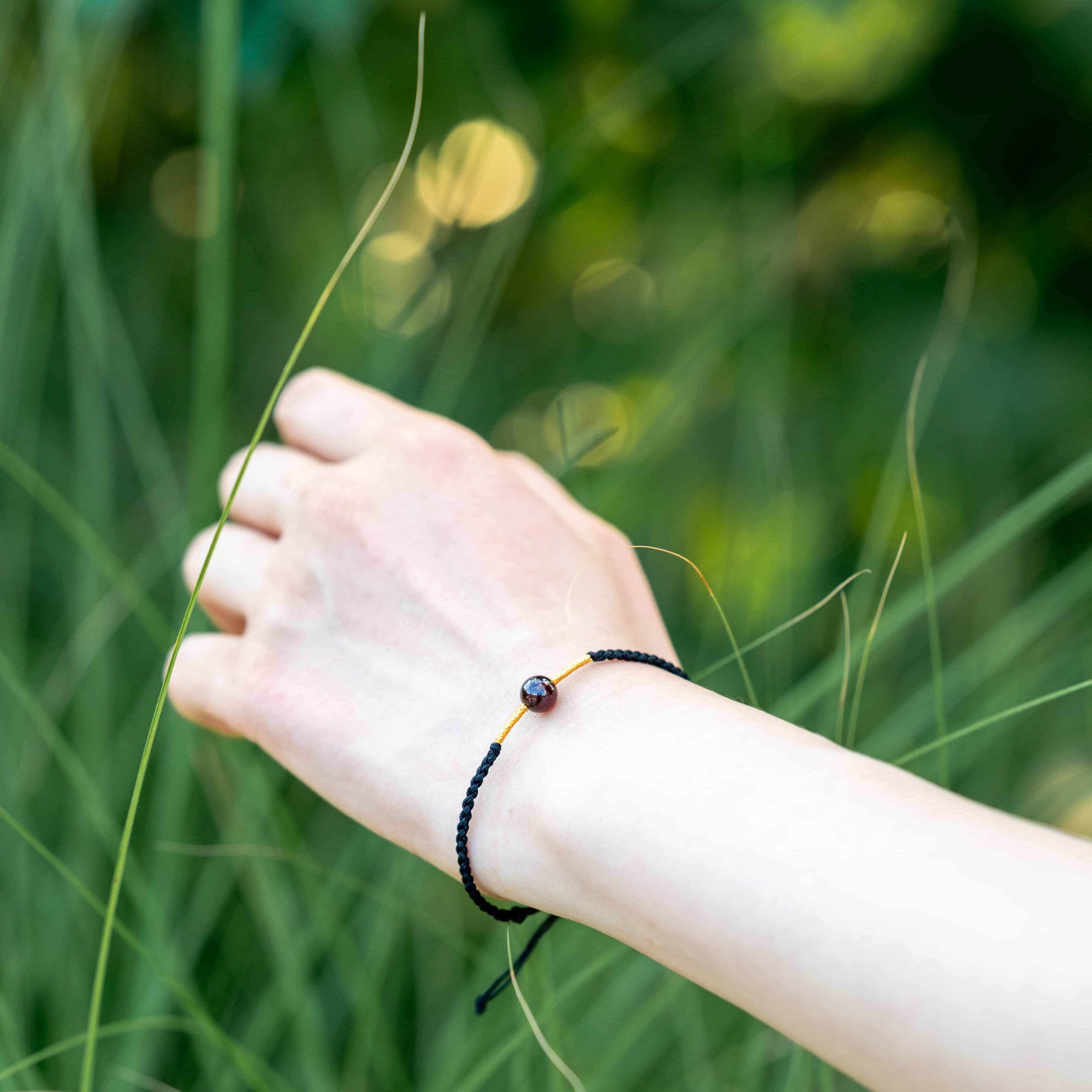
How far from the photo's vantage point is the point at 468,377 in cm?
94

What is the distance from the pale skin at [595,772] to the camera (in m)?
0.23

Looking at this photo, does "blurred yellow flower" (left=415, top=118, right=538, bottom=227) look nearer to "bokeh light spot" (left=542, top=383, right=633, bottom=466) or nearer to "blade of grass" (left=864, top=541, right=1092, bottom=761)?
"bokeh light spot" (left=542, top=383, right=633, bottom=466)

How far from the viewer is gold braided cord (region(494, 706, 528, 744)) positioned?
34 centimetres

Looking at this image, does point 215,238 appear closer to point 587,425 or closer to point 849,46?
point 587,425

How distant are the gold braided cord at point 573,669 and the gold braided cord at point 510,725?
0.05 ft

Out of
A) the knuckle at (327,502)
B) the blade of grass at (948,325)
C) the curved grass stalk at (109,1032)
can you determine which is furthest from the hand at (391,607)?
the blade of grass at (948,325)

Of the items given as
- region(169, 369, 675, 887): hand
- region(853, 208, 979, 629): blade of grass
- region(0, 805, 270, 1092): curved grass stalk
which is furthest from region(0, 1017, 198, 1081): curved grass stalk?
region(853, 208, 979, 629): blade of grass

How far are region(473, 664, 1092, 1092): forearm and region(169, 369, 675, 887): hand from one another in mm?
58

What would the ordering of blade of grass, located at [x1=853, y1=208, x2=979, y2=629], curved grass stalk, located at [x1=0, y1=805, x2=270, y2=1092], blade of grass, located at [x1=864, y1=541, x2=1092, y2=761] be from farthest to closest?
blade of grass, located at [x1=853, y1=208, x2=979, y2=629] → blade of grass, located at [x1=864, y1=541, x2=1092, y2=761] → curved grass stalk, located at [x1=0, y1=805, x2=270, y2=1092]

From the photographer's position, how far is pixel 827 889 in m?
0.24

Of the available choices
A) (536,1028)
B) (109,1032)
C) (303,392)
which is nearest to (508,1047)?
(536,1028)

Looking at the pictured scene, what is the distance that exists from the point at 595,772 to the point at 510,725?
0.04 metres

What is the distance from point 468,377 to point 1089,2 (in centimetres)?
61

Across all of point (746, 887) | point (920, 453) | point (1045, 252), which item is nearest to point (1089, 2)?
point (1045, 252)
